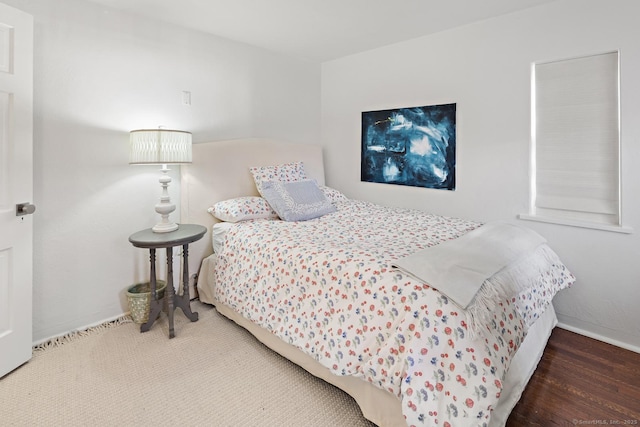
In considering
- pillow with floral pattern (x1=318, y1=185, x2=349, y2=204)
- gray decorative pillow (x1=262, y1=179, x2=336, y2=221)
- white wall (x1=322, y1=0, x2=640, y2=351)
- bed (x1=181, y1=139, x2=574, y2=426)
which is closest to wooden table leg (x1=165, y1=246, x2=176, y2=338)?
bed (x1=181, y1=139, x2=574, y2=426)

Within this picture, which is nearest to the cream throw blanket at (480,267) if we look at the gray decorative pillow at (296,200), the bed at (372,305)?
the bed at (372,305)

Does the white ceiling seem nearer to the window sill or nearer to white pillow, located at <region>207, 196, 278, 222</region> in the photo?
white pillow, located at <region>207, 196, 278, 222</region>

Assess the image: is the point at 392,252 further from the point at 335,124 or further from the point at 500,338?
the point at 335,124

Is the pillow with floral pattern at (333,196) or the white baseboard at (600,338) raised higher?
the pillow with floral pattern at (333,196)

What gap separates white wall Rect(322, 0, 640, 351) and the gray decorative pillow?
88cm

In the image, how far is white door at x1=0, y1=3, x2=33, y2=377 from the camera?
182cm

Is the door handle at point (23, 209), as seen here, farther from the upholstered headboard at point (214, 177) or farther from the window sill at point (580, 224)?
the window sill at point (580, 224)

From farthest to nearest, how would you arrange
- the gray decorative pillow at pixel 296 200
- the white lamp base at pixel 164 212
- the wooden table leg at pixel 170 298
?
the gray decorative pillow at pixel 296 200 < the white lamp base at pixel 164 212 < the wooden table leg at pixel 170 298

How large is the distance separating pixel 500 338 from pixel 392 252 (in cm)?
63

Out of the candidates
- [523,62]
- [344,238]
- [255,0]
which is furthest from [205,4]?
[523,62]

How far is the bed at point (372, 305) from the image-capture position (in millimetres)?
1264

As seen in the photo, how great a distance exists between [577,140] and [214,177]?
8.99ft

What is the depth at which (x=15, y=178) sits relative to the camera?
1.88m

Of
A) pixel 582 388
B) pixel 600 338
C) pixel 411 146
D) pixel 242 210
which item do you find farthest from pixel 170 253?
pixel 600 338
